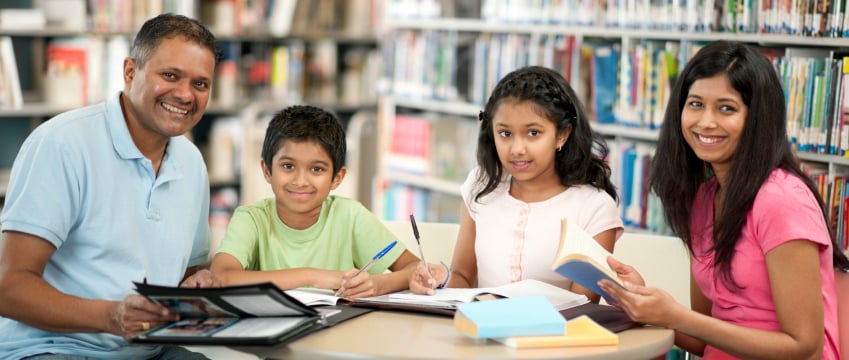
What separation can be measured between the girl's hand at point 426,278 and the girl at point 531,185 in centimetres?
13

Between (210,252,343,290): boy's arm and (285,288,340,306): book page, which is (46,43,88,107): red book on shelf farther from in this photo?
(285,288,340,306): book page

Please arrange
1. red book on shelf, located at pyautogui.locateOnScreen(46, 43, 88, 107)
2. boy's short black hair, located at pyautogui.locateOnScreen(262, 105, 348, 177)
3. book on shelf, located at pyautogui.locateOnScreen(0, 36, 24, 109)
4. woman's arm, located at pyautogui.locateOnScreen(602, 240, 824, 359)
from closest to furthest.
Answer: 1. woman's arm, located at pyautogui.locateOnScreen(602, 240, 824, 359)
2. boy's short black hair, located at pyautogui.locateOnScreen(262, 105, 348, 177)
3. book on shelf, located at pyautogui.locateOnScreen(0, 36, 24, 109)
4. red book on shelf, located at pyautogui.locateOnScreen(46, 43, 88, 107)

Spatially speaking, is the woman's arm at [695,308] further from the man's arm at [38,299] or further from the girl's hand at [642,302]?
the man's arm at [38,299]

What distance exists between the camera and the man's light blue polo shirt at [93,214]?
2.08 m

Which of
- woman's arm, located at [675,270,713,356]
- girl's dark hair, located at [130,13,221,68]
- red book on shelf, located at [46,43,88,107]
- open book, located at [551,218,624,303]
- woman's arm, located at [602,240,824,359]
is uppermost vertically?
girl's dark hair, located at [130,13,221,68]

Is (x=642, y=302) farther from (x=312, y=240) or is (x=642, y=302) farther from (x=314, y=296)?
(x=312, y=240)

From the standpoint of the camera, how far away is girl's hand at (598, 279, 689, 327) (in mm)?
1981

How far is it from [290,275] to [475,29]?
111 inches

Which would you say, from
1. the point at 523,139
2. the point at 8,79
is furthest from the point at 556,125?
the point at 8,79

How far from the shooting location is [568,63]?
4.49m

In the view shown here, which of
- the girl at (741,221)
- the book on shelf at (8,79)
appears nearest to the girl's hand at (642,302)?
the girl at (741,221)

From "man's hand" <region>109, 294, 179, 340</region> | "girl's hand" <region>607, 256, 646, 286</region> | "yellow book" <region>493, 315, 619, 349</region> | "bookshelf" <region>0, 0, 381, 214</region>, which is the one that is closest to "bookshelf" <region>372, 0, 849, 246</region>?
"bookshelf" <region>0, 0, 381, 214</region>

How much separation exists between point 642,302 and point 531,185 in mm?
626

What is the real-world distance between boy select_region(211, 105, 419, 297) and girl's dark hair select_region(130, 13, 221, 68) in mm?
322
